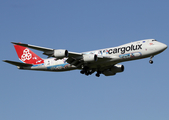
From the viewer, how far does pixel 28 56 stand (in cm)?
5200

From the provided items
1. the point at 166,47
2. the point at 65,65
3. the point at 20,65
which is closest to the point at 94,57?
the point at 65,65

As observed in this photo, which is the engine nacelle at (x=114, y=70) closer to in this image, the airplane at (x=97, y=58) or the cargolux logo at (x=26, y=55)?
the airplane at (x=97, y=58)

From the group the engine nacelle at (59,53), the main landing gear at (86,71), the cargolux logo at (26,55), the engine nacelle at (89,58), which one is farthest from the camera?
the cargolux logo at (26,55)

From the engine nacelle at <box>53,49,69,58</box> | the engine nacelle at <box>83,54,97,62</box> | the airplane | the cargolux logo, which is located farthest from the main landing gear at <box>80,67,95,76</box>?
the cargolux logo

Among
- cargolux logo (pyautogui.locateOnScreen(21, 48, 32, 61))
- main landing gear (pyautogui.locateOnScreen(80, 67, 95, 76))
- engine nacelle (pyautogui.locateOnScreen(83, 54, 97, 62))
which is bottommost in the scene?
main landing gear (pyautogui.locateOnScreen(80, 67, 95, 76))

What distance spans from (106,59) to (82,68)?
15.1 feet

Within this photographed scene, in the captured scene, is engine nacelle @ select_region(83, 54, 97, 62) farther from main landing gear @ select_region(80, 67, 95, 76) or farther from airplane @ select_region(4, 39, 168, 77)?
main landing gear @ select_region(80, 67, 95, 76)

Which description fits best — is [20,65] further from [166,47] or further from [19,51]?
[166,47]

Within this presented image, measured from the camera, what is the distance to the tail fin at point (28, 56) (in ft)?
166

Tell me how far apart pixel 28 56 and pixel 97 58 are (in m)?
14.5

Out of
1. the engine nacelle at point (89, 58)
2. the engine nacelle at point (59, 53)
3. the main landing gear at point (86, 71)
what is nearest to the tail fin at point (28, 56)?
the main landing gear at point (86, 71)

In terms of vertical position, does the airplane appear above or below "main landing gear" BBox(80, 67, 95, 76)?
above

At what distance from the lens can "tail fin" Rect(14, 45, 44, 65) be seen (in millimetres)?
50628

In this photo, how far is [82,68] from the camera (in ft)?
152
